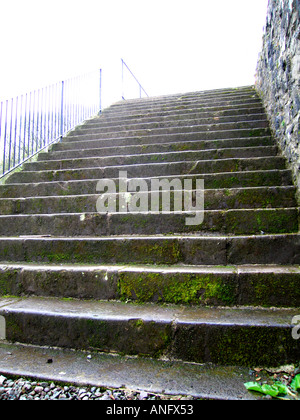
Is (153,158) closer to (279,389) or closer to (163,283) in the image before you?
(163,283)

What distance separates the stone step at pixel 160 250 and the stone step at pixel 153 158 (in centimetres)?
154

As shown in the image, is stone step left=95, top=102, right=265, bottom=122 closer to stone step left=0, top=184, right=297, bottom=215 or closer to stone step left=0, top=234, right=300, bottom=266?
stone step left=0, top=184, right=297, bottom=215

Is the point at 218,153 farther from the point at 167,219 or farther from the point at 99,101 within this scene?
the point at 99,101

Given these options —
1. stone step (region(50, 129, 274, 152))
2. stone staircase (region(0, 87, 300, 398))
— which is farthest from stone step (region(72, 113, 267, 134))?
stone staircase (region(0, 87, 300, 398))

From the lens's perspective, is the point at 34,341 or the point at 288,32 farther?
the point at 288,32

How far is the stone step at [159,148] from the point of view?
374cm

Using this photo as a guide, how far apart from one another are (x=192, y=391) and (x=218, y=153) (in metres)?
2.85

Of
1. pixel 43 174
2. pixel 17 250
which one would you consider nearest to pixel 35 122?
pixel 43 174

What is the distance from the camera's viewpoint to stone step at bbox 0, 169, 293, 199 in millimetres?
2902

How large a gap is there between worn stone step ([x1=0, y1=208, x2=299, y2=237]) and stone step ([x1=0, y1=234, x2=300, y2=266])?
0.21 metres

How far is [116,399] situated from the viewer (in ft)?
4.35

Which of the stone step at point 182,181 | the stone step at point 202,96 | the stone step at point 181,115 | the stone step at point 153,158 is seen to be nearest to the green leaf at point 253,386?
the stone step at point 182,181

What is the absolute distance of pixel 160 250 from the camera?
235 centimetres
